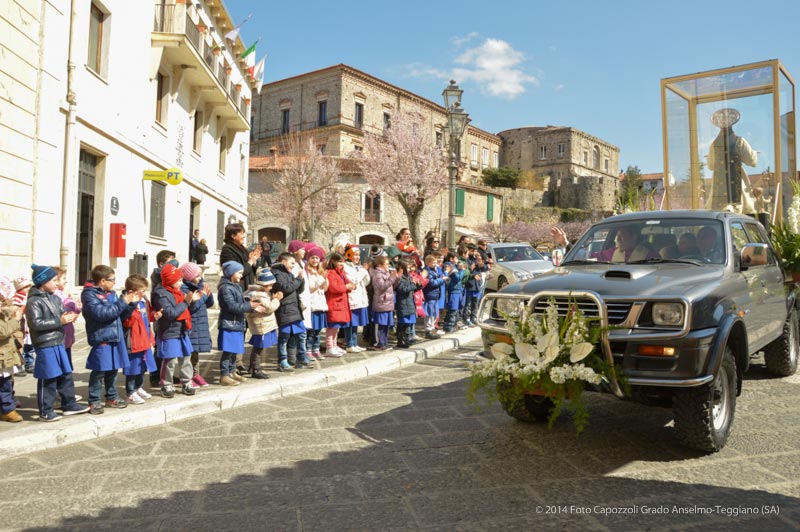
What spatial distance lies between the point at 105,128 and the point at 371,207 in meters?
29.2

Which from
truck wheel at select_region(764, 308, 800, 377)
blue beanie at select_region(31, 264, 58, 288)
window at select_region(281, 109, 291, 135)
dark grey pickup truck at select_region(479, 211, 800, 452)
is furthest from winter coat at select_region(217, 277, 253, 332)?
window at select_region(281, 109, 291, 135)

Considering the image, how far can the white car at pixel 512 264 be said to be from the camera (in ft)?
53.2

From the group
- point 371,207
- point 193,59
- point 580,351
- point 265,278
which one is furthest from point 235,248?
point 371,207

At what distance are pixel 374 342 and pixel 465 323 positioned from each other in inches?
132

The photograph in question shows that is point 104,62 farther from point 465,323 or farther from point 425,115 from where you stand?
point 425,115

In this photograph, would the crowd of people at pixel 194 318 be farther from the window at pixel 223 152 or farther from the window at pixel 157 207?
the window at pixel 223 152

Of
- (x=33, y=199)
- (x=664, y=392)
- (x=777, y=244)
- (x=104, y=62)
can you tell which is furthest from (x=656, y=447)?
(x=104, y=62)

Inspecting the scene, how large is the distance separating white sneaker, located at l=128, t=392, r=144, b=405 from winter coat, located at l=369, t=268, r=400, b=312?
158 inches

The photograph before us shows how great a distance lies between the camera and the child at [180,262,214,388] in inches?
248

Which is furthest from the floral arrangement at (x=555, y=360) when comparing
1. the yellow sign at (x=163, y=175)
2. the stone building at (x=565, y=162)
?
the stone building at (x=565, y=162)

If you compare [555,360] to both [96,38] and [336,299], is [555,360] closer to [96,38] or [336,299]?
[336,299]

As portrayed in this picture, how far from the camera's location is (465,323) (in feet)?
40.1

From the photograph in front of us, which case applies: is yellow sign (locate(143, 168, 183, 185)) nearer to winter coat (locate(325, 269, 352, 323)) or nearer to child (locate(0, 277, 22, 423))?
winter coat (locate(325, 269, 352, 323))

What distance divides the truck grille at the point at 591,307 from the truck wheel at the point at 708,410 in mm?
626
